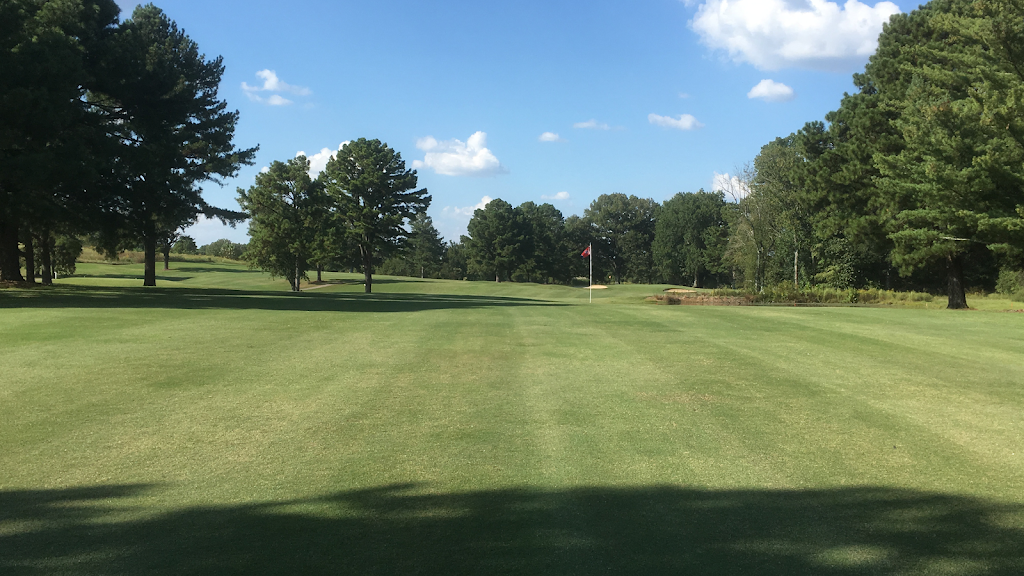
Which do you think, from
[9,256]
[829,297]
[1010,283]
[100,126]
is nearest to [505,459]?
[100,126]

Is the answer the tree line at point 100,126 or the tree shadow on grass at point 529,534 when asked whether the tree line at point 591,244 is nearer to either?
the tree line at point 100,126

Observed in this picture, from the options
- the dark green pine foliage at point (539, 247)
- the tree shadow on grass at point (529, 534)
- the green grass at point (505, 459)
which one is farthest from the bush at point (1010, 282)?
the dark green pine foliage at point (539, 247)

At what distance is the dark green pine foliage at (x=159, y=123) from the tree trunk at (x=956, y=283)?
118ft

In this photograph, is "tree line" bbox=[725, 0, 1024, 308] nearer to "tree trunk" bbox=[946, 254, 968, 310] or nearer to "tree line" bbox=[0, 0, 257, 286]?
"tree trunk" bbox=[946, 254, 968, 310]

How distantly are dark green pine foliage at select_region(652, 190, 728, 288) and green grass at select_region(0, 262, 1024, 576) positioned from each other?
8310 centimetres

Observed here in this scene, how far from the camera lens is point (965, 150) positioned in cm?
2544

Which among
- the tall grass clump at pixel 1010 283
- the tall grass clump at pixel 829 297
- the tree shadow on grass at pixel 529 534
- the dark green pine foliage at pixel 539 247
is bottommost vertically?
the tree shadow on grass at pixel 529 534

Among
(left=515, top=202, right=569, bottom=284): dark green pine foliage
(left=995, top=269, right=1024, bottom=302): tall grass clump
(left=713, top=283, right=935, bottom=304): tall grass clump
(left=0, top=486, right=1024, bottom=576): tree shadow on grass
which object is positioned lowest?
(left=0, top=486, right=1024, bottom=576): tree shadow on grass

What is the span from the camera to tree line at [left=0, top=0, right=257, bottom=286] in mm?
21172

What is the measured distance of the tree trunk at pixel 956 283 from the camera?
30.1 m

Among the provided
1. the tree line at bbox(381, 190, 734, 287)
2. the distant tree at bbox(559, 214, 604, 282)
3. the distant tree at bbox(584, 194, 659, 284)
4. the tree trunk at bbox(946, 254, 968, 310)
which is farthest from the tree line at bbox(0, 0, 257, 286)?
the distant tree at bbox(584, 194, 659, 284)

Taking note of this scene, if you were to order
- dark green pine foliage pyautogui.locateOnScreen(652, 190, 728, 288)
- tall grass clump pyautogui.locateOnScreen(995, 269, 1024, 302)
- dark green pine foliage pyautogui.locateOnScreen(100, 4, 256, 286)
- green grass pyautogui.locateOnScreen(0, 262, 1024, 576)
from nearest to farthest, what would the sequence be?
green grass pyautogui.locateOnScreen(0, 262, 1024, 576) → dark green pine foliage pyautogui.locateOnScreen(100, 4, 256, 286) → tall grass clump pyautogui.locateOnScreen(995, 269, 1024, 302) → dark green pine foliage pyautogui.locateOnScreen(652, 190, 728, 288)

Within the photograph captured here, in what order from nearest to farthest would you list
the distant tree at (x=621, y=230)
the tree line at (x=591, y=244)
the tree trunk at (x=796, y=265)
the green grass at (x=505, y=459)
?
the green grass at (x=505, y=459) < the tree trunk at (x=796, y=265) < the tree line at (x=591, y=244) < the distant tree at (x=621, y=230)

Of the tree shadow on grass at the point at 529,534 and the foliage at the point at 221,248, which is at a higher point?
the foliage at the point at 221,248
